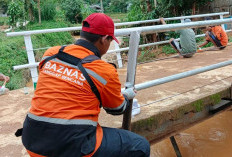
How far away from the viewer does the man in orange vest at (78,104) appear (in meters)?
1.38

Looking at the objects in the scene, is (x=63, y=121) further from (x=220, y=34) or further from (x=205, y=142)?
(x=220, y=34)

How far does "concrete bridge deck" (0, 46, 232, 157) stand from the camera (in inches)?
93.0

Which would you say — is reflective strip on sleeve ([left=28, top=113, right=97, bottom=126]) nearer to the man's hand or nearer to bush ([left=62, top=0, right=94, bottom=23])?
the man's hand

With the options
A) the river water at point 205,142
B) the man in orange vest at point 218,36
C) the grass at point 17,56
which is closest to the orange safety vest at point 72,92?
the river water at point 205,142

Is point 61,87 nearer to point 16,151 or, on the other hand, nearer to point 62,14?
point 16,151

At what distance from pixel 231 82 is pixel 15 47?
29.0ft

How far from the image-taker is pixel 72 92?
142 centimetres

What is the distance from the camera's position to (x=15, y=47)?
1005 cm

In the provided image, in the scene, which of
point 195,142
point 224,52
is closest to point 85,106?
point 195,142

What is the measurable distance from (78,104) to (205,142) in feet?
11.2

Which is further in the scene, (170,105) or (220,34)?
(220,34)

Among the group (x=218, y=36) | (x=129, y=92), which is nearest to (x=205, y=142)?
(x=129, y=92)

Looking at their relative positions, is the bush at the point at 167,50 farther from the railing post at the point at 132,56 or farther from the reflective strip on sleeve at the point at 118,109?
the reflective strip on sleeve at the point at 118,109

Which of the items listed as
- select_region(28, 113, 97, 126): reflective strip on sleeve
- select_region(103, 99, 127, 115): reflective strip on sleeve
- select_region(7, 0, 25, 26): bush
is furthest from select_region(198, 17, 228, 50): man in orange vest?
select_region(7, 0, 25, 26): bush
